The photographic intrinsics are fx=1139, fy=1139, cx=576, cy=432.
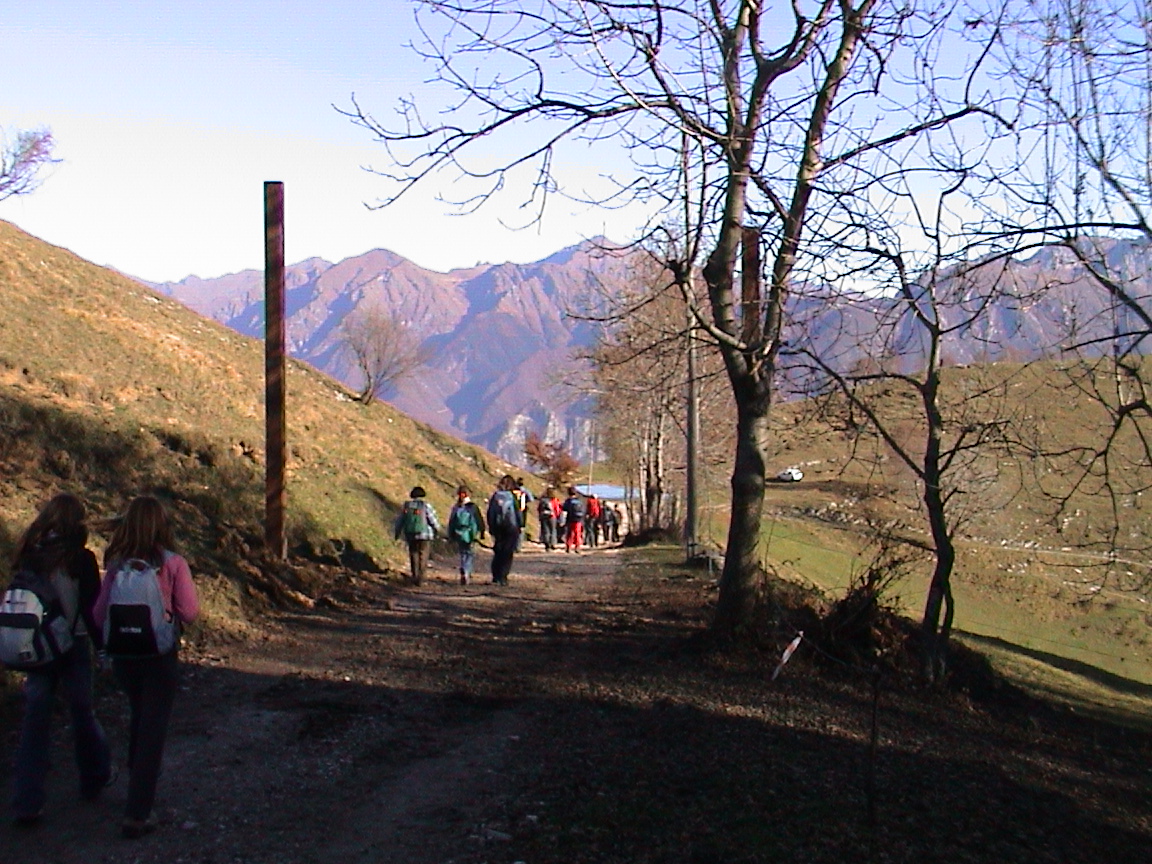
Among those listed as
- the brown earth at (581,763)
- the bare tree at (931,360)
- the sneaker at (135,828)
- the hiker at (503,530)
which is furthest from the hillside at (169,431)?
the bare tree at (931,360)

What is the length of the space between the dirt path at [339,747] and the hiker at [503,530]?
5.01 metres

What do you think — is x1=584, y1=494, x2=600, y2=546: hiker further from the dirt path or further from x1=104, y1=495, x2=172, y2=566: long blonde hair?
x1=104, y1=495, x2=172, y2=566: long blonde hair

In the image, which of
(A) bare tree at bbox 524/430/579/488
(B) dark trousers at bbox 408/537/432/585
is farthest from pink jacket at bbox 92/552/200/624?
(A) bare tree at bbox 524/430/579/488

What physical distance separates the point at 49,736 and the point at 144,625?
86 cm

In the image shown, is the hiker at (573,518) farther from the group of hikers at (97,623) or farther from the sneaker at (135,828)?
the sneaker at (135,828)

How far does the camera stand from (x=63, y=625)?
5.73 metres

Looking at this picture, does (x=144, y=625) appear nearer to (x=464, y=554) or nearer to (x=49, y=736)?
(x=49, y=736)

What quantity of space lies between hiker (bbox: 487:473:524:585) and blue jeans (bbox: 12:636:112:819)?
12497 millimetres

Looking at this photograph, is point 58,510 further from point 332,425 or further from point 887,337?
point 332,425

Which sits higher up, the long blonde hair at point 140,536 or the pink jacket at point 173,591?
the long blonde hair at point 140,536

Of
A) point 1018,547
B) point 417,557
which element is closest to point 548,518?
point 417,557

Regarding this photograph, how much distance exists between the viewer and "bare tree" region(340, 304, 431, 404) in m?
61.7

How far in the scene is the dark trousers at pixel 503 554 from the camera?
734 inches

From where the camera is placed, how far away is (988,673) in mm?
11930
